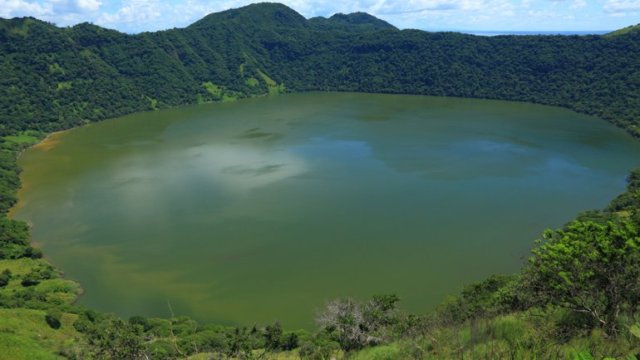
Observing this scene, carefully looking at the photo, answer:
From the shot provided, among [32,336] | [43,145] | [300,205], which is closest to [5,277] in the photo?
[32,336]

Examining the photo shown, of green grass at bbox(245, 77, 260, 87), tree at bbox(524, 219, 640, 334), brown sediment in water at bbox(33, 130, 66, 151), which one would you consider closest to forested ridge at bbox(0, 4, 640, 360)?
tree at bbox(524, 219, 640, 334)

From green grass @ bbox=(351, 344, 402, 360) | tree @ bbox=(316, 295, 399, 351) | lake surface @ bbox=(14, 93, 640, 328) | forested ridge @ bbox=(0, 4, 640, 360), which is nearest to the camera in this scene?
green grass @ bbox=(351, 344, 402, 360)

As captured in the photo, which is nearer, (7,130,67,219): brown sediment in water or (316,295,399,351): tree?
(316,295,399,351): tree

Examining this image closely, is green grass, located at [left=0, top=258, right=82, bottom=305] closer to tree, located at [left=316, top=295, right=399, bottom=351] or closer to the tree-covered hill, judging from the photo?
tree, located at [left=316, top=295, right=399, bottom=351]

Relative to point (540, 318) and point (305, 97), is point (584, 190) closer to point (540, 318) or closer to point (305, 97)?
point (540, 318)

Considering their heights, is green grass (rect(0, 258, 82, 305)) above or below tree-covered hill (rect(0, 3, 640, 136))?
below

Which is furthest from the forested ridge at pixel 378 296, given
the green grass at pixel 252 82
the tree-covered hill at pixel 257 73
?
the green grass at pixel 252 82

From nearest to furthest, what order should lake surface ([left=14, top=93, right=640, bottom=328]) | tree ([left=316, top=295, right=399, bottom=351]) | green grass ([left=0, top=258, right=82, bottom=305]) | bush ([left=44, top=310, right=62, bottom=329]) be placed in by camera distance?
tree ([left=316, top=295, right=399, bottom=351]) → bush ([left=44, top=310, right=62, bottom=329]) → green grass ([left=0, top=258, right=82, bottom=305]) → lake surface ([left=14, top=93, right=640, bottom=328])
